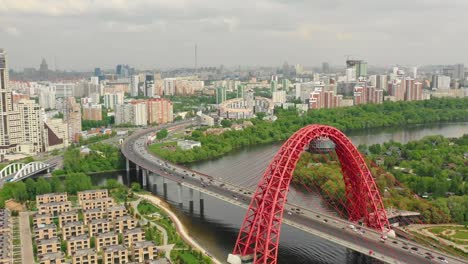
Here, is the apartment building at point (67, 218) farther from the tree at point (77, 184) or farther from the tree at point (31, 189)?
the tree at point (31, 189)

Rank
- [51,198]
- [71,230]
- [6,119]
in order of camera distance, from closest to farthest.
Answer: [71,230]
[51,198]
[6,119]

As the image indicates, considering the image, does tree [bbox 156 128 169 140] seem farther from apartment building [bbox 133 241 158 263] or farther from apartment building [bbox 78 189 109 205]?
apartment building [bbox 133 241 158 263]

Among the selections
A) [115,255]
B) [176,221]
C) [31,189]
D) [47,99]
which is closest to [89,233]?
[115,255]

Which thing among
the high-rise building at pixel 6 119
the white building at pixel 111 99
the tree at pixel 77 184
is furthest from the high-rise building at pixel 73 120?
the white building at pixel 111 99

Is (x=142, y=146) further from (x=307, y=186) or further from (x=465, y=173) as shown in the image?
(x=465, y=173)

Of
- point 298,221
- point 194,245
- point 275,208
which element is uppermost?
point 275,208

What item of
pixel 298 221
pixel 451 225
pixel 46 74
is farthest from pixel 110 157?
pixel 46 74

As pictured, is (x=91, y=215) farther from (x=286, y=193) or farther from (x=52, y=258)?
(x=286, y=193)
